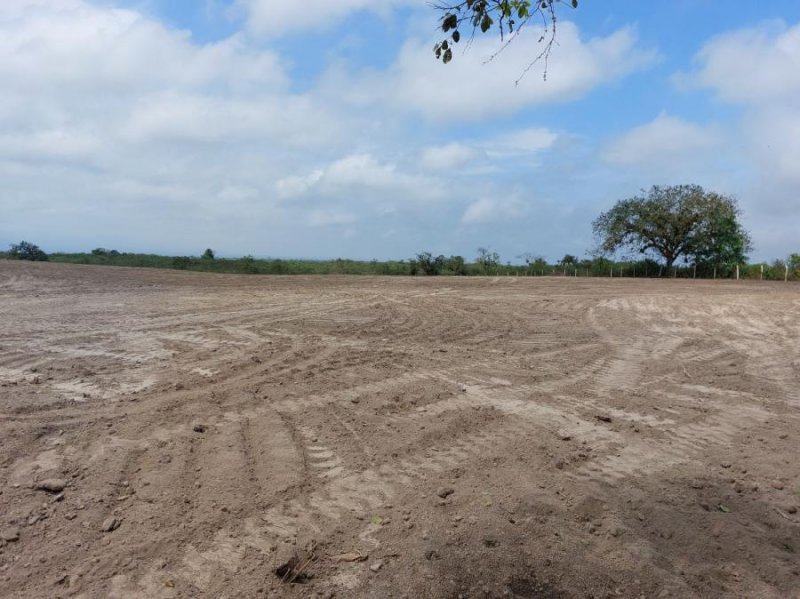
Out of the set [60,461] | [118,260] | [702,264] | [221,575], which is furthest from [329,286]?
[702,264]

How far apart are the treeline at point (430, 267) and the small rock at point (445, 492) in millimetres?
28247

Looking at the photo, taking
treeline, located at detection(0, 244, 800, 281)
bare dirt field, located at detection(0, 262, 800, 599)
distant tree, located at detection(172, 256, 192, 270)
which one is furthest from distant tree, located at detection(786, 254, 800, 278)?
distant tree, located at detection(172, 256, 192, 270)

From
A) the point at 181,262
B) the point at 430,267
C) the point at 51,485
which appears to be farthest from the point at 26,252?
the point at 51,485

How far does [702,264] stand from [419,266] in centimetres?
1756

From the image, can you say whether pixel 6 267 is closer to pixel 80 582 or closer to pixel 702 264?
pixel 80 582

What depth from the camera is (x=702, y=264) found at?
36656 mm

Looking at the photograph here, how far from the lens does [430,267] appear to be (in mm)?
34281

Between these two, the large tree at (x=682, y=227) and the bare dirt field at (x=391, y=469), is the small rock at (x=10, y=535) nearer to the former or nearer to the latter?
the bare dirt field at (x=391, y=469)

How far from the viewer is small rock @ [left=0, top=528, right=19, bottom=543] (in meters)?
3.11

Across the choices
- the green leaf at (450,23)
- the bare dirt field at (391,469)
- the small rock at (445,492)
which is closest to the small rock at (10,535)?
the bare dirt field at (391,469)

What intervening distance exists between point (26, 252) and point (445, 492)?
1367 inches

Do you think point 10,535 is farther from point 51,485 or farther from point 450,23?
point 450,23

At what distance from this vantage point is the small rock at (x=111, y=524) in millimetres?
3227

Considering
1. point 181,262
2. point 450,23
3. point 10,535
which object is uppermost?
point 450,23
